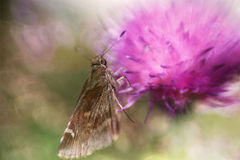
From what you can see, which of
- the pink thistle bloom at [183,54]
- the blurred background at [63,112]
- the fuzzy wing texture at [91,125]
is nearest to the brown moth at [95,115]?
the fuzzy wing texture at [91,125]

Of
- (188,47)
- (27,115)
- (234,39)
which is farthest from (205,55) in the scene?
(27,115)

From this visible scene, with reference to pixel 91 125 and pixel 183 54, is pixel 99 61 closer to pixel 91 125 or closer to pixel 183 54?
pixel 91 125

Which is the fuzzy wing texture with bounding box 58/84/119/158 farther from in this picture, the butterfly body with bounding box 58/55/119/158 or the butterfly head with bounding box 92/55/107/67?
the butterfly head with bounding box 92/55/107/67

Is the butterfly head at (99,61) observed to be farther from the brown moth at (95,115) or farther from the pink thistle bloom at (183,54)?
the pink thistle bloom at (183,54)

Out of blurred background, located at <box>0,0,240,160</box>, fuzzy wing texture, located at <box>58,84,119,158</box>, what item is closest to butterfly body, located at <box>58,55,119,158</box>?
fuzzy wing texture, located at <box>58,84,119,158</box>

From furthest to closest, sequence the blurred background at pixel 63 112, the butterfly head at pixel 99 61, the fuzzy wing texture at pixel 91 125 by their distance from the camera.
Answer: the blurred background at pixel 63 112
the butterfly head at pixel 99 61
the fuzzy wing texture at pixel 91 125

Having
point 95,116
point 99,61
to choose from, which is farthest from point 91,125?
point 99,61
